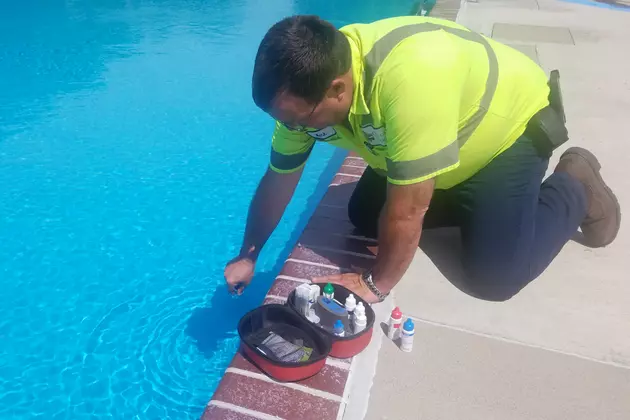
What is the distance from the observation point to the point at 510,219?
88.3 inches

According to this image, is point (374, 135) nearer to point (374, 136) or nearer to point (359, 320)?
point (374, 136)

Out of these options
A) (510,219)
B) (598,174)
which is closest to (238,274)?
(510,219)

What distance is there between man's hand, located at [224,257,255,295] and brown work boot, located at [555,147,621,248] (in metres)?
A: 1.60

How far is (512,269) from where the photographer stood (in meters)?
2.26

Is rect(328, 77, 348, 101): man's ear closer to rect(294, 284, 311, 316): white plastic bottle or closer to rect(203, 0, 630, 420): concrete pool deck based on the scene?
rect(294, 284, 311, 316): white plastic bottle

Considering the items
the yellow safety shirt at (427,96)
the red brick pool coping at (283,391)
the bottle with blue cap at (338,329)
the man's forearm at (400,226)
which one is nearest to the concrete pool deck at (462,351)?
the red brick pool coping at (283,391)

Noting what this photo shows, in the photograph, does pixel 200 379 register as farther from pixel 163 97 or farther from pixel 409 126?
pixel 163 97

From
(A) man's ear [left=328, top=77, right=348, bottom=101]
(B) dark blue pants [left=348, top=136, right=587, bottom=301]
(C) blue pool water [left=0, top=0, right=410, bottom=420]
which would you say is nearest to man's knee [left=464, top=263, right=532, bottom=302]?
(B) dark blue pants [left=348, top=136, right=587, bottom=301]

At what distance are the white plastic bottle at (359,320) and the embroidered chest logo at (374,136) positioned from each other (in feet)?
1.95

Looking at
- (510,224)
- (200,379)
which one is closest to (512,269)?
(510,224)

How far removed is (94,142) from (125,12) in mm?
6488

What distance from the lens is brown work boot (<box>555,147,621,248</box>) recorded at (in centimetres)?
255

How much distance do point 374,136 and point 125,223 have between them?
8.55ft

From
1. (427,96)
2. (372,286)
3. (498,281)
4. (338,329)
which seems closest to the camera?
(427,96)
